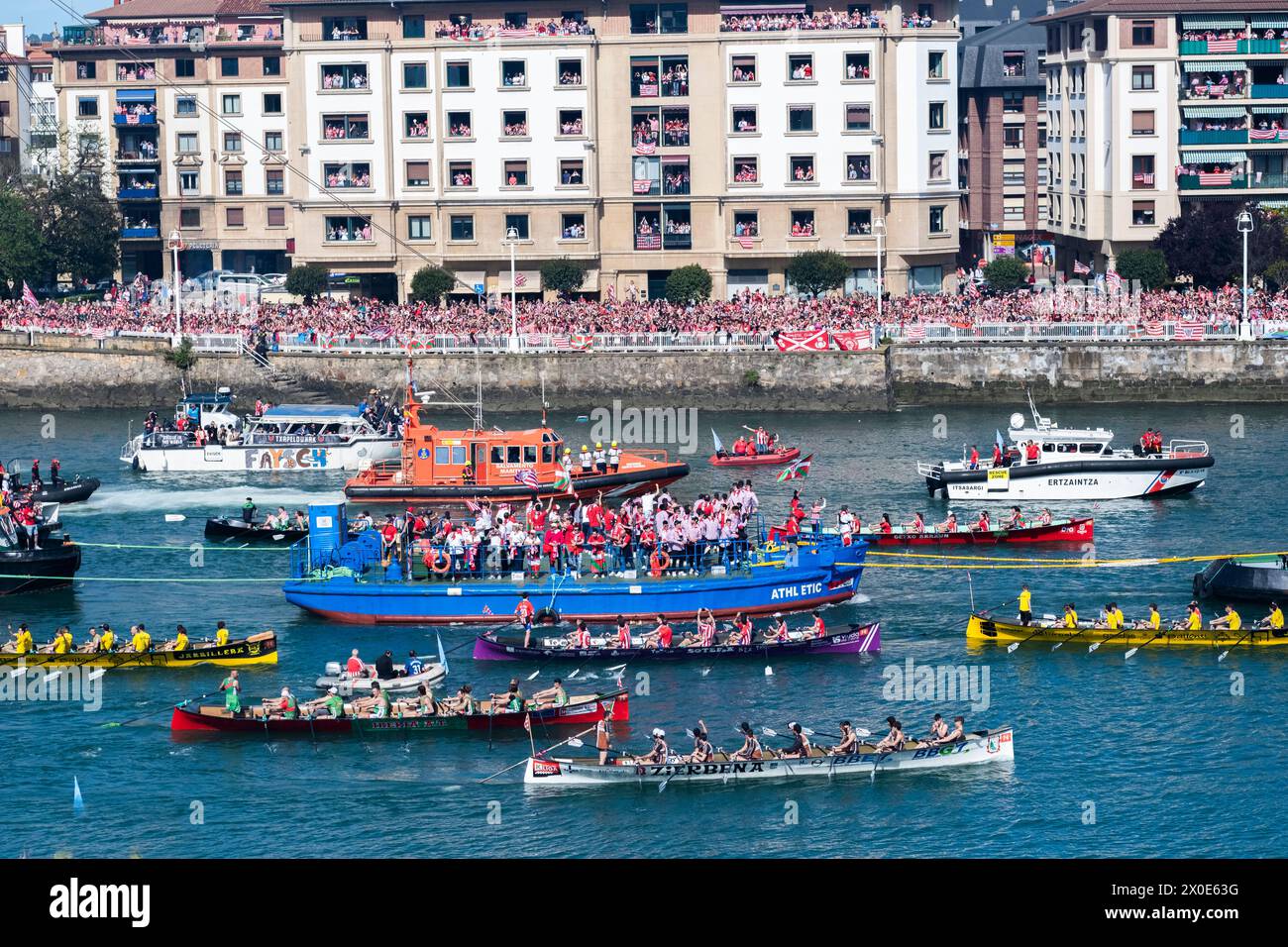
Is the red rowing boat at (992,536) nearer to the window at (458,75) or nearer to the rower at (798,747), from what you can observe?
the rower at (798,747)

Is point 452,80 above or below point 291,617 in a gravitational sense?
above

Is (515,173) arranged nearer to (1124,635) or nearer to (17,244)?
(17,244)

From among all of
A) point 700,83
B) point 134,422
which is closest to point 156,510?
point 134,422

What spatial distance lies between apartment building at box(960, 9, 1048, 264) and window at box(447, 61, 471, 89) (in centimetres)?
3976

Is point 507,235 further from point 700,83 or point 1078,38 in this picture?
point 1078,38

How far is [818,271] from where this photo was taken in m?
97.2

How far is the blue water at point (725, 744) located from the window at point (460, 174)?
4686 cm

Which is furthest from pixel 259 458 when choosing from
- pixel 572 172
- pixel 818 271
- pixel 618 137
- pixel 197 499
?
pixel 818 271

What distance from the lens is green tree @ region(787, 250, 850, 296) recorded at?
3824 inches

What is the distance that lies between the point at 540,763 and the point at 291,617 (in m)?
16.2

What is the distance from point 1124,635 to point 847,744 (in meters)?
12.1

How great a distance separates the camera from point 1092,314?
8956 centimetres
